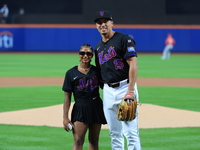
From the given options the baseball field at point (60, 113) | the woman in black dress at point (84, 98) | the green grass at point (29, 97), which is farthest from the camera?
the green grass at point (29, 97)

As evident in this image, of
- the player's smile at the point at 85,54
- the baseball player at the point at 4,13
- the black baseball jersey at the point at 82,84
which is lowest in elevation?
the baseball player at the point at 4,13

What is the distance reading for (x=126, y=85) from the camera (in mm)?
5301

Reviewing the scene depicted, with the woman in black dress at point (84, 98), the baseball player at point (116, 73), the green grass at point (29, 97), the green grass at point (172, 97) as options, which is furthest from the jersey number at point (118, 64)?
the green grass at point (29, 97)

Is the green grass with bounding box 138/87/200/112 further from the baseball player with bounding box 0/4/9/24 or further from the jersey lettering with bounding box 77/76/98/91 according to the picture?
the baseball player with bounding box 0/4/9/24

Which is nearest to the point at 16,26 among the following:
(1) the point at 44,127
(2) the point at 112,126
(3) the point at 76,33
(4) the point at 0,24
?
(4) the point at 0,24

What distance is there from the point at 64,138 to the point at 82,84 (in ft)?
6.80

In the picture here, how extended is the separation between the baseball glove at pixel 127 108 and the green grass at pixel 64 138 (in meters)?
1.59

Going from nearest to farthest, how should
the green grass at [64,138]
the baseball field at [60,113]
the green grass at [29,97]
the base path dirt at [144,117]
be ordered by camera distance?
the green grass at [64,138] < the baseball field at [60,113] < the base path dirt at [144,117] < the green grass at [29,97]

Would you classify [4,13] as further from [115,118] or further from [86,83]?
[115,118]

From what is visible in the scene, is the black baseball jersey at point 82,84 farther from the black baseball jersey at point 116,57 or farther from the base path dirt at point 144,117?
the base path dirt at point 144,117

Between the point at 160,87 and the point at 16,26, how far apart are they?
21224 millimetres

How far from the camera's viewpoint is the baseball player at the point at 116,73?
5168 mm

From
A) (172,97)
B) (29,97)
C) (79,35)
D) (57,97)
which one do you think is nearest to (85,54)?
(57,97)

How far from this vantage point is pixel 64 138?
7.33 meters
